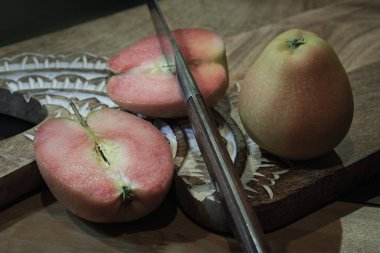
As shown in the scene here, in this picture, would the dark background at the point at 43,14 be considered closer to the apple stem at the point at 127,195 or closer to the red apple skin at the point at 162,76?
the red apple skin at the point at 162,76

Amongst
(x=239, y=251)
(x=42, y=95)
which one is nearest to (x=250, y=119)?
(x=239, y=251)

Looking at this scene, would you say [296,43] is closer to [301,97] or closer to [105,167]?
[301,97]

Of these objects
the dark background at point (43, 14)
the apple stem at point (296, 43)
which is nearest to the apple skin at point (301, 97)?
the apple stem at point (296, 43)

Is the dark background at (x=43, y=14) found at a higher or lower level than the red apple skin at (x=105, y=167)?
higher

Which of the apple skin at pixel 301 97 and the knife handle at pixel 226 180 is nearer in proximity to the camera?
the knife handle at pixel 226 180

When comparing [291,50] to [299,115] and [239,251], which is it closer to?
[299,115]
